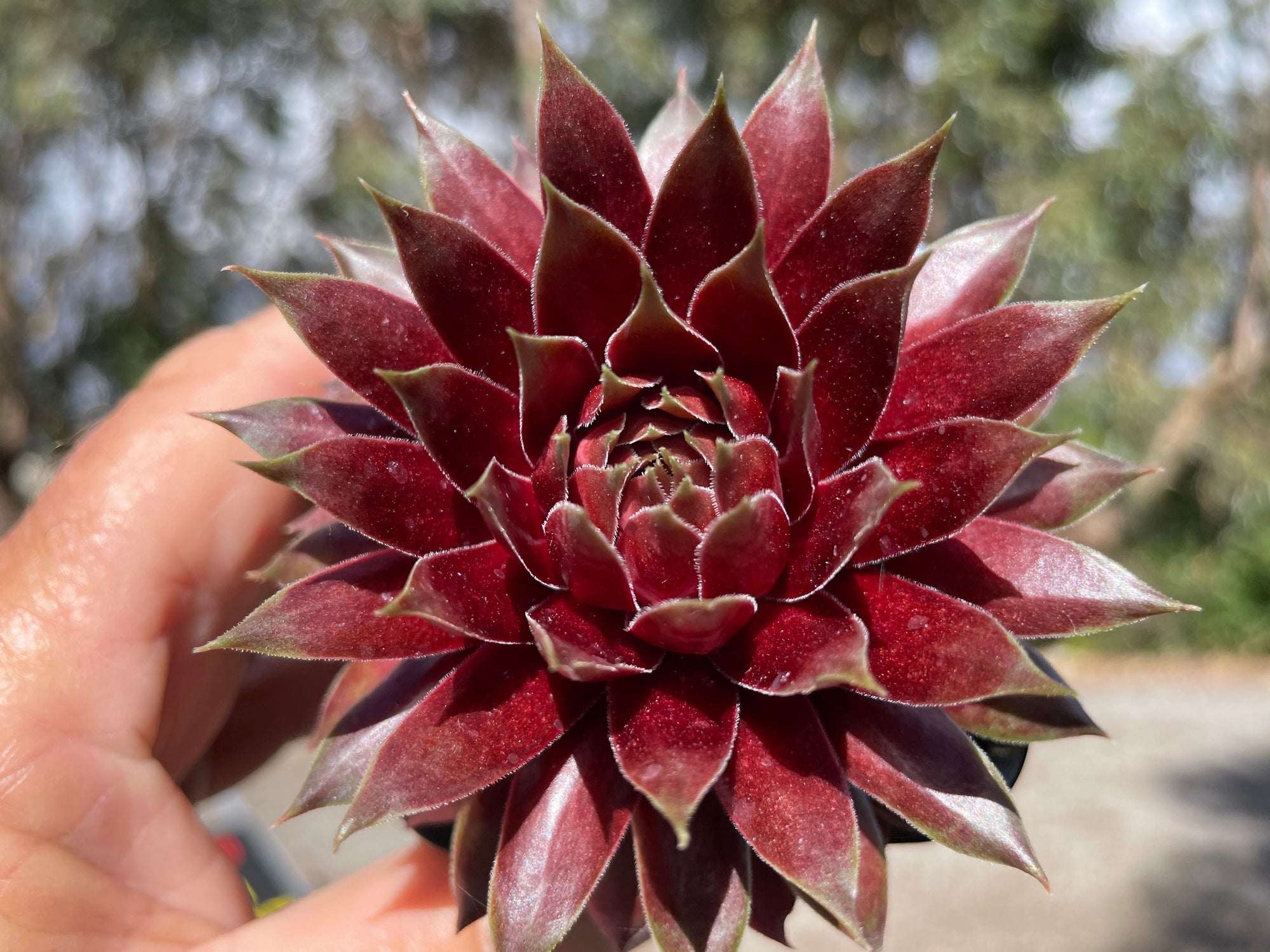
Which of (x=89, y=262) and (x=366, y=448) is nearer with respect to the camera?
(x=366, y=448)

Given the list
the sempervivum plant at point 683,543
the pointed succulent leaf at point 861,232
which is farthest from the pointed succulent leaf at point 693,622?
the pointed succulent leaf at point 861,232

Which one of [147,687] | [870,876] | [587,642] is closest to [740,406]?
[587,642]

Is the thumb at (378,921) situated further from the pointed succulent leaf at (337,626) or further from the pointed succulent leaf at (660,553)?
the pointed succulent leaf at (660,553)

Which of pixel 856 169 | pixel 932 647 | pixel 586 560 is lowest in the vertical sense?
pixel 856 169

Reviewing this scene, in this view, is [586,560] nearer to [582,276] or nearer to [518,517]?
[518,517]

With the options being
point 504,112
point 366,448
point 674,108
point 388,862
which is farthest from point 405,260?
point 504,112

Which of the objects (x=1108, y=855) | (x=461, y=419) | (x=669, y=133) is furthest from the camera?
(x=1108, y=855)

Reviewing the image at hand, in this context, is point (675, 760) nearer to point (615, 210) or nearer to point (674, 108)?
point (615, 210)
